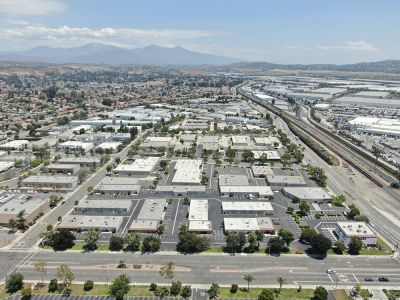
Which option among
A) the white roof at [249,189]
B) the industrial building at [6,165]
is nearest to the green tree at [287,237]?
the white roof at [249,189]

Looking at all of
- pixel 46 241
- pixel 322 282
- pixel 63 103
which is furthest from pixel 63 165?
pixel 63 103

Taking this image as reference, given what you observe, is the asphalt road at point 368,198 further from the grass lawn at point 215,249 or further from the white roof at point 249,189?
the grass lawn at point 215,249

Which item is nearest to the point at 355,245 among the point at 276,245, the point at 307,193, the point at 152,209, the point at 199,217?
the point at 276,245

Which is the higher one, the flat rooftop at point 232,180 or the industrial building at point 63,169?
the flat rooftop at point 232,180

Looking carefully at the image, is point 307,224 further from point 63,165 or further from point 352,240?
point 63,165

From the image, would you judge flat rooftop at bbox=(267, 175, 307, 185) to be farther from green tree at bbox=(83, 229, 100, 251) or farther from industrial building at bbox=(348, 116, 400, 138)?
industrial building at bbox=(348, 116, 400, 138)

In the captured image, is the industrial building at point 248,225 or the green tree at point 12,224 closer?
the green tree at point 12,224

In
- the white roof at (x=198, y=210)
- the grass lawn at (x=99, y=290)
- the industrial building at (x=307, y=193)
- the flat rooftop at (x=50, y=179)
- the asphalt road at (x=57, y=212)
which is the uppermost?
the industrial building at (x=307, y=193)

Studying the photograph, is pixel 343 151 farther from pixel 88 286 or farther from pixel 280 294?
pixel 88 286
